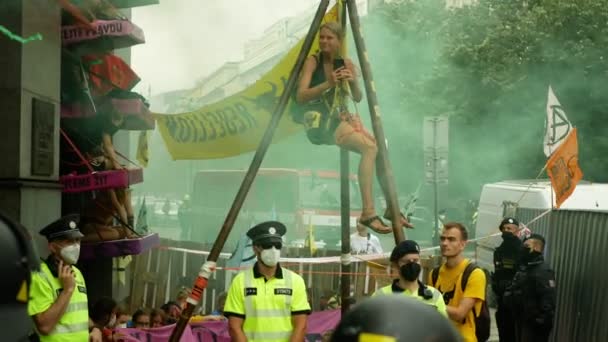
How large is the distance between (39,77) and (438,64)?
22.8 meters

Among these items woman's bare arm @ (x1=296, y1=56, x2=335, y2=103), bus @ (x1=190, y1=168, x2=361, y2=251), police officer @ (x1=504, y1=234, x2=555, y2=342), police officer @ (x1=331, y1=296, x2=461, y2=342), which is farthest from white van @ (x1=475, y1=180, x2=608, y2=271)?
police officer @ (x1=331, y1=296, x2=461, y2=342)

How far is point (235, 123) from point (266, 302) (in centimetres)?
310

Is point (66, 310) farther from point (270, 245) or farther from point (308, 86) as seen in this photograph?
point (308, 86)

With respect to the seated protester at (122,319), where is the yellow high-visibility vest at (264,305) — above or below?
above

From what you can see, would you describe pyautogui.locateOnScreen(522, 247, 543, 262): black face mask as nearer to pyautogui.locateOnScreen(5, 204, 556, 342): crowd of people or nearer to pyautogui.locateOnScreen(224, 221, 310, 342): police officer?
pyautogui.locateOnScreen(5, 204, 556, 342): crowd of people

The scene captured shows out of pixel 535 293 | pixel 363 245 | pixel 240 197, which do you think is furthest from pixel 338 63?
pixel 363 245

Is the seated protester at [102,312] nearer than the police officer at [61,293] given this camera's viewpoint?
No

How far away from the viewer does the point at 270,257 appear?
6.45 metres

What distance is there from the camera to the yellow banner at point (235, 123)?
9039mm

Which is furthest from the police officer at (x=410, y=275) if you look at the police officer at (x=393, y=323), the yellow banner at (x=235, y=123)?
the police officer at (x=393, y=323)

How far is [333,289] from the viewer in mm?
13375

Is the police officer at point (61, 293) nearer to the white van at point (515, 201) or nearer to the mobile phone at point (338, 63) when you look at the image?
the mobile phone at point (338, 63)

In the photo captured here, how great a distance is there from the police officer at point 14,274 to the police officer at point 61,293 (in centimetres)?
309

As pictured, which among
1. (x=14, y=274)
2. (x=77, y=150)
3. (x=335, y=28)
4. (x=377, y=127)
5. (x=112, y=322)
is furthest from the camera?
(x=77, y=150)
